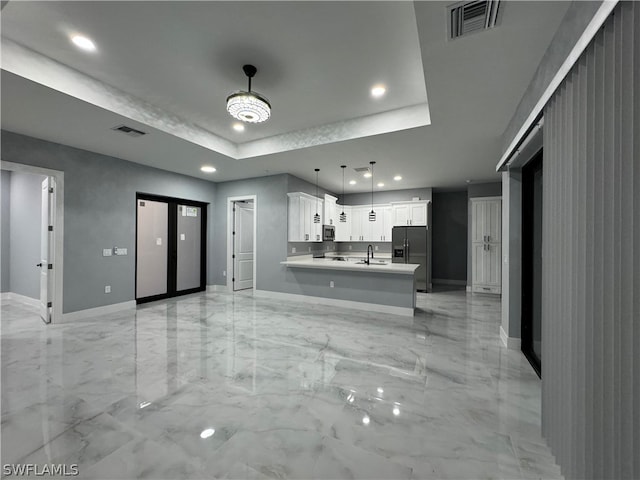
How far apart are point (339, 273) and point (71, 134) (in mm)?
4920

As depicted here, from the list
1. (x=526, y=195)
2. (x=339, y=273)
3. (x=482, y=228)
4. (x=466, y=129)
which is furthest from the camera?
(x=482, y=228)

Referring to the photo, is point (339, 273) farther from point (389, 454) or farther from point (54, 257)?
point (54, 257)

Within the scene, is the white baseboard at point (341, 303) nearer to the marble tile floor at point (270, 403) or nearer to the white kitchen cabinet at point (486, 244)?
the marble tile floor at point (270, 403)

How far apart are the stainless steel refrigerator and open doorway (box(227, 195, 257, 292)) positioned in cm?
390

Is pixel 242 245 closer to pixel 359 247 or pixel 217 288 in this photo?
pixel 217 288

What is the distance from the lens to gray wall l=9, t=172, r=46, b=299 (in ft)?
18.2

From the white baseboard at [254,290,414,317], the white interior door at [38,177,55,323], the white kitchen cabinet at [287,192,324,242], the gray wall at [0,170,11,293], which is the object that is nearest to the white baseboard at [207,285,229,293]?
the white baseboard at [254,290,414,317]

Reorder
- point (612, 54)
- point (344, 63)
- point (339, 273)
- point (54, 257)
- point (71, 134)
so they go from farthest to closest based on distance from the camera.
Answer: point (339, 273), point (54, 257), point (71, 134), point (344, 63), point (612, 54)

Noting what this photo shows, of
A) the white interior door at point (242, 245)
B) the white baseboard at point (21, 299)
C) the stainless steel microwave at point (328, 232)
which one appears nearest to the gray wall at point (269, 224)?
the white interior door at point (242, 245)

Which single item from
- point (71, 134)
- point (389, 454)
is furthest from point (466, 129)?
point (71, 134)

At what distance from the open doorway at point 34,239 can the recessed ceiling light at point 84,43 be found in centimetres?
269

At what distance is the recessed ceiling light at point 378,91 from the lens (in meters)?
3.17

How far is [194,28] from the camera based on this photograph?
2.30 m

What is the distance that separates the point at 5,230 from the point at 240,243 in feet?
16.6
